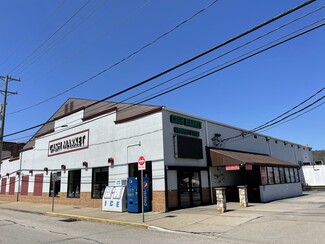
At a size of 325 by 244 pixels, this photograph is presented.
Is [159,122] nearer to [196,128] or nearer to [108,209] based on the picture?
[196,128]

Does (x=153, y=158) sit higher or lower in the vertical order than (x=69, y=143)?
lower

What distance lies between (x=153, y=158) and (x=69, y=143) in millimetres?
11187

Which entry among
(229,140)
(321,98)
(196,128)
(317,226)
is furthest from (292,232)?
(229,140)

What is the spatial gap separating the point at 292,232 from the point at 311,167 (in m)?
31.8

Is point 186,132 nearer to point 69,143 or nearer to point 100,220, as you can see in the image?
point 100,220

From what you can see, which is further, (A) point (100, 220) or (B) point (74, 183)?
(B) point (74, 183)

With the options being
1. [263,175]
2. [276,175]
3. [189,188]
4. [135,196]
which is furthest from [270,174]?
[135,196]

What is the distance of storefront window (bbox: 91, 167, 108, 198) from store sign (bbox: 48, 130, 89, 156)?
261 centimetres

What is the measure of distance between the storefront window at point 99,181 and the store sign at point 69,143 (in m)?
2.61

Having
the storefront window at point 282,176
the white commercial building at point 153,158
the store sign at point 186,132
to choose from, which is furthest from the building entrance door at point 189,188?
the storefront window at point 282,176

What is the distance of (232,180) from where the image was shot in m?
23.7

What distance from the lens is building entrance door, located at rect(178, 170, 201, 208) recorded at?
733 inches

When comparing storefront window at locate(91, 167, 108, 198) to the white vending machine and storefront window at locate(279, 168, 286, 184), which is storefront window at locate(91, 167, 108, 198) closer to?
the white vending machine

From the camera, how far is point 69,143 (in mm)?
26438
